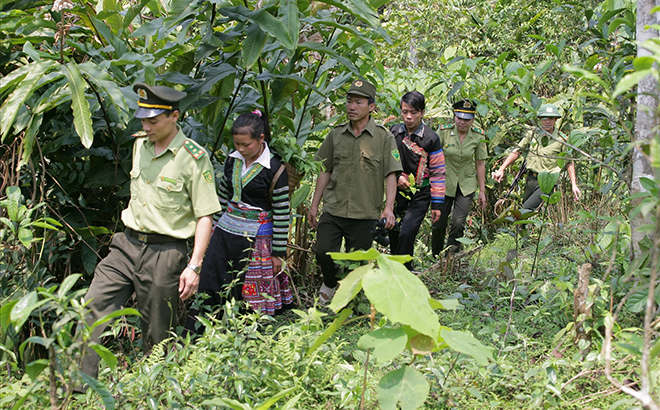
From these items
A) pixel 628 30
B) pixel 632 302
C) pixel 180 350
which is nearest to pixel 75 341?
pixel 180 350

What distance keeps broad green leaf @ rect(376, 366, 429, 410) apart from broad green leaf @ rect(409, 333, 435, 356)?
7cm

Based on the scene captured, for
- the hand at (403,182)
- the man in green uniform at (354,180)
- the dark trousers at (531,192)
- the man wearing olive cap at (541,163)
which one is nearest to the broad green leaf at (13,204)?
the man in green uniform at (354,180)

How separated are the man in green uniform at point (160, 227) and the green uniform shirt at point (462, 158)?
3.45 meters

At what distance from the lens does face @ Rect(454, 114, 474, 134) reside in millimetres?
6207

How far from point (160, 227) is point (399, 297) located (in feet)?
6.03

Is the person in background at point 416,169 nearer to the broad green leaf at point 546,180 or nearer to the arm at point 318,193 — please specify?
the arm at point 318,193

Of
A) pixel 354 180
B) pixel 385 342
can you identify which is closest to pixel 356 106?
pixel 354 180

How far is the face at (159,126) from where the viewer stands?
3.30m

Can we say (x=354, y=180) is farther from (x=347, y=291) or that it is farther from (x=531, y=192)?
(x=531, y=192)

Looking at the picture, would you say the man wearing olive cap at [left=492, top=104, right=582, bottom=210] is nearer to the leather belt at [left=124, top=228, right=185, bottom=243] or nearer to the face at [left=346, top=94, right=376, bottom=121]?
the face at [left=346, top=94, right=376, bottom=121]

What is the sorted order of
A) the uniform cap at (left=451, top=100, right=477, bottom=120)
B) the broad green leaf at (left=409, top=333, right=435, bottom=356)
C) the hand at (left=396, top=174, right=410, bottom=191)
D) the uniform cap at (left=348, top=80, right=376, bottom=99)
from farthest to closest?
the uniform cap at (left=451, top=100, right=477, bottom=120), the hand at (left=396, top=174, right=410, bottom=191), the uniform cap at (left=348, top=80, right=376, bottom=99), the broad green leaf at (left=409, top=333, right=435, bottom=356)

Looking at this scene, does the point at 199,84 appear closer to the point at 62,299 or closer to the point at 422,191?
the point at 62,299

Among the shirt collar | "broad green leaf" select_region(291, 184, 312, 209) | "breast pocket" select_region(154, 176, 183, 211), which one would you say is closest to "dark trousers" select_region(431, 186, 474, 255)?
"broad green leaf" select_region(291, 184, 312, 209)

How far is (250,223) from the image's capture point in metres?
4.07
